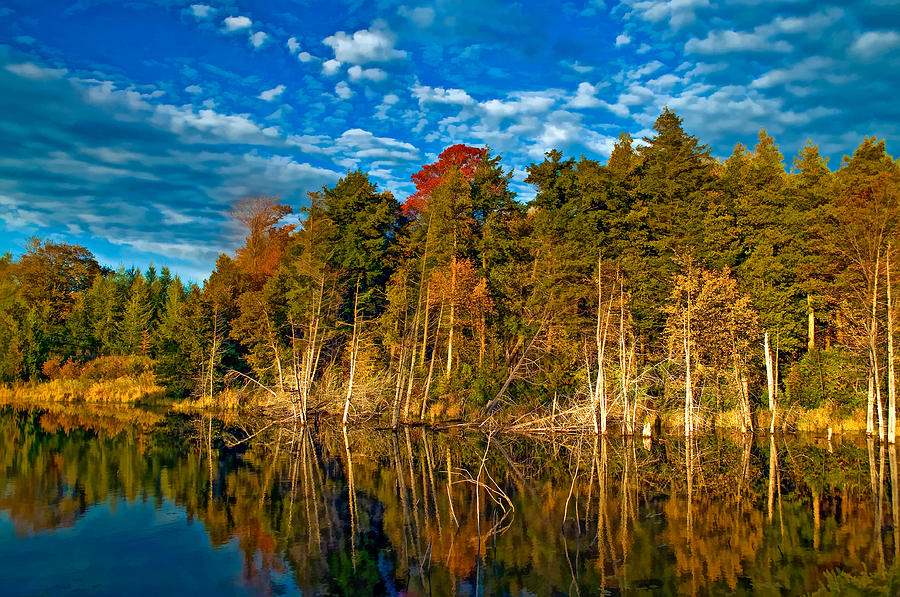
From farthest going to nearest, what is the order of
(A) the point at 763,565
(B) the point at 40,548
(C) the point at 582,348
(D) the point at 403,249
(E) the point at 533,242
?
(D) the point at 403,249
(E) the point at 533,242
(C) the point at 582,348
(B) the point at 40,548
(A) the point at 763,565

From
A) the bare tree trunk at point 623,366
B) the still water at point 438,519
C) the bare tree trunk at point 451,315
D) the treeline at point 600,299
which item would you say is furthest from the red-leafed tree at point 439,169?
the still water at point 438,519

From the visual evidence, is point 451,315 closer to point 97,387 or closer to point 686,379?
point 686,379

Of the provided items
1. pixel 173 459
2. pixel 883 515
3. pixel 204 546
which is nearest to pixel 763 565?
pixel 883 515

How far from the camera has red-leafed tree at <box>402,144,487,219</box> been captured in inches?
2491

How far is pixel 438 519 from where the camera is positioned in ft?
58.3

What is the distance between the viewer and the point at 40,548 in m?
15.7

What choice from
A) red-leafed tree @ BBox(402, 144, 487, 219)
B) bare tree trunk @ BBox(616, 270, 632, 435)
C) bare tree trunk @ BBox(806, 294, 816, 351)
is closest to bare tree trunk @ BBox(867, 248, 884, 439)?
bare tree trunk @ BBox(806, 294, 816, 351)

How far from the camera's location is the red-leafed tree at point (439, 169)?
208 feet

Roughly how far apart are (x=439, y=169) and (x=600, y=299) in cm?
3439

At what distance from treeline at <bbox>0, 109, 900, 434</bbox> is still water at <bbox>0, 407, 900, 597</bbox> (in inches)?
277

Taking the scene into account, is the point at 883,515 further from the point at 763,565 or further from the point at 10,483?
the point at 10,483

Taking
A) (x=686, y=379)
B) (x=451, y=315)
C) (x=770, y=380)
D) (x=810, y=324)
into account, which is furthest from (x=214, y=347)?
(x=810, y=324)

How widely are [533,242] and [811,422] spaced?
22802 mm

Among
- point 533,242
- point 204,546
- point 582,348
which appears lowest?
point 204,546
